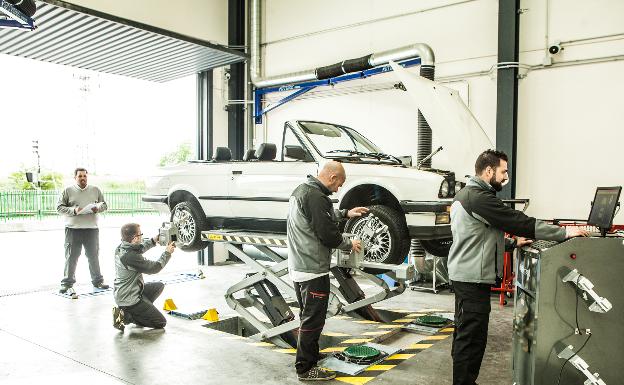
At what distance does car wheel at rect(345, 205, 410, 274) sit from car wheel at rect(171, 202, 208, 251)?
1933 mm

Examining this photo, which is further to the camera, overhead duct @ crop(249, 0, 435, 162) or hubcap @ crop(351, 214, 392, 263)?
overhead duct @ crop(249, 0, 435, 162)

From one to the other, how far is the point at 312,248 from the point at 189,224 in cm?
276

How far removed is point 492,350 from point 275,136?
631cm

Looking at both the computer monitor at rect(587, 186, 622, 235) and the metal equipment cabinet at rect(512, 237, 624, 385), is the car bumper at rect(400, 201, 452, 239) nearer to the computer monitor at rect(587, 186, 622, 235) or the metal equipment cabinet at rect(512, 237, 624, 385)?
the computer monitor at rect(587, 186, 622, 235)

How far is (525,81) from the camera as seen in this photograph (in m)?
6.95

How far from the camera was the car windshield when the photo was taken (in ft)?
16.7

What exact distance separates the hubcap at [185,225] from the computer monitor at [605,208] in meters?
4.13

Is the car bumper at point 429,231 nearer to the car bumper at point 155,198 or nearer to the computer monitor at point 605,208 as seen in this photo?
the computer monitor at point 605,208

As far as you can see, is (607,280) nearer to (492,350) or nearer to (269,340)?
(492,350)

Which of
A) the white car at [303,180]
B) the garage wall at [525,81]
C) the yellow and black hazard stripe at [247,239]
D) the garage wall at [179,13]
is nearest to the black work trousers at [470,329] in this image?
the white car at [303,180]

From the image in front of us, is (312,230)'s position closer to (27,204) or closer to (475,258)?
(475,258)

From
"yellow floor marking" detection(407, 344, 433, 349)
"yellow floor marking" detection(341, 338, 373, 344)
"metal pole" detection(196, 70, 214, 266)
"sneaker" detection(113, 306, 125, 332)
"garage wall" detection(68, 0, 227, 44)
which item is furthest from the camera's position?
"metal pole" detection(196, 70, 214, 266)

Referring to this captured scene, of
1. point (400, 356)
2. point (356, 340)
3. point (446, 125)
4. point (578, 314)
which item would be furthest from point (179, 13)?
point (578, 314)

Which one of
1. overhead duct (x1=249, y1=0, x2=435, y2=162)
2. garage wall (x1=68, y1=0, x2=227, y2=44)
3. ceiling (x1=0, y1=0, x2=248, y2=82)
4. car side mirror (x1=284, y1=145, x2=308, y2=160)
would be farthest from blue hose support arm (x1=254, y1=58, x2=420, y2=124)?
car side mirror (x1=284, y1=145, x2=308, y2=160)
